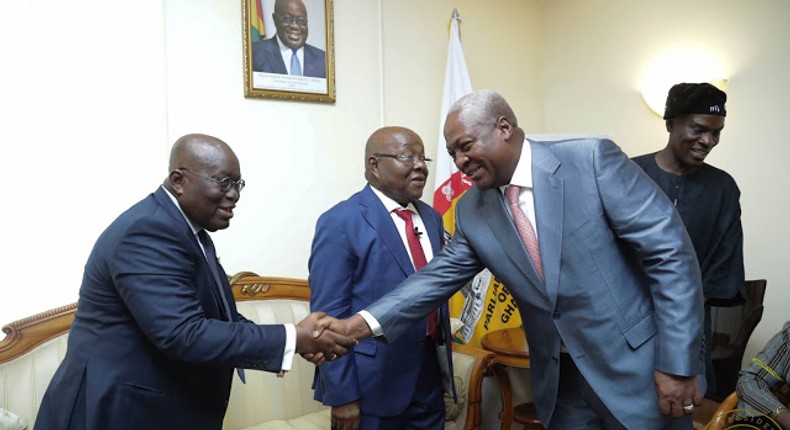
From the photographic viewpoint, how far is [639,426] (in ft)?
5.47

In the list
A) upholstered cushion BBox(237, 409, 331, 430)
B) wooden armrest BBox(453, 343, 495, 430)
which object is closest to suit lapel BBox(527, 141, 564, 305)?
wooden armrest BBox(453, 343, 495, 430)

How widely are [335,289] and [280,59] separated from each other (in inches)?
70.4

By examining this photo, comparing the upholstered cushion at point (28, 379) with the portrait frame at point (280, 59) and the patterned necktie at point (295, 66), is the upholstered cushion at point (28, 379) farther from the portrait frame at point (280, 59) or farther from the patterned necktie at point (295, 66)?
the patterned necktie at point (295, 66)

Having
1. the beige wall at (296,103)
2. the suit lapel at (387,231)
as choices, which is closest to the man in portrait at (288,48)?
the beige wall at (296,103)

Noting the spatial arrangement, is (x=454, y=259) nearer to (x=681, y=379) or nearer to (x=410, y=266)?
(x=410, y=266)

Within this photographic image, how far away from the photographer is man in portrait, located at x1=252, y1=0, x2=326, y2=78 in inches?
133

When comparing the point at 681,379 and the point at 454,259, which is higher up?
the point at 454,259

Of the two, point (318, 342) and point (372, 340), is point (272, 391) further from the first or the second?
point (318, 342)

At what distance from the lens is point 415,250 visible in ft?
7.75

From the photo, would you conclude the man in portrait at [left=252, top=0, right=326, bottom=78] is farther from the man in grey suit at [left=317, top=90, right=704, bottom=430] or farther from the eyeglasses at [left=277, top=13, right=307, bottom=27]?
the man in grey suit at [left=317, top=90, right=704, bottom=430]

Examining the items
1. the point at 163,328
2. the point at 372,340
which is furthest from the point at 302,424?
the point at 163,328

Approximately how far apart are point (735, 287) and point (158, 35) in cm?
309

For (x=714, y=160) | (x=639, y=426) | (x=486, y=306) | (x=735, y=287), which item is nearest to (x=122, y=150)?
(x=486, y=306)

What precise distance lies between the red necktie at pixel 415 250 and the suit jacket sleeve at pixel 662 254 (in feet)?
2.83
